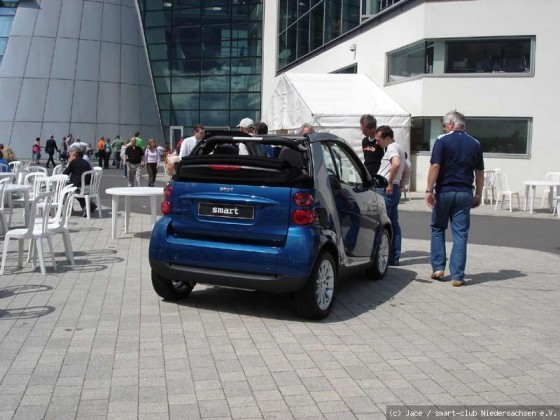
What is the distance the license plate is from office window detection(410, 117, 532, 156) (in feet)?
51.0

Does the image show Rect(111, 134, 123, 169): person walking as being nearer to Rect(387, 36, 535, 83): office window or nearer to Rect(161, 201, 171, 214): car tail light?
Rect(387, 36, 535, 83): office window

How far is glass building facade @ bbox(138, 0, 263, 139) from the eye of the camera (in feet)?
133

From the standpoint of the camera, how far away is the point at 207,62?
40.8m

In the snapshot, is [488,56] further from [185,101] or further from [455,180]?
[185,101]

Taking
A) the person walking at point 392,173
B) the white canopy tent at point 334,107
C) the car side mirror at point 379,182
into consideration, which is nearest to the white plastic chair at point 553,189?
the white canopy tent at point 334,107

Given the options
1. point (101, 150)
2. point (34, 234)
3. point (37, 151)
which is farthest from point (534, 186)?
point (37, 151)

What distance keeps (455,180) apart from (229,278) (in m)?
3.22

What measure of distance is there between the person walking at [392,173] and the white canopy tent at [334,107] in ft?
31.5

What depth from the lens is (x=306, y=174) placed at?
19.7 ft

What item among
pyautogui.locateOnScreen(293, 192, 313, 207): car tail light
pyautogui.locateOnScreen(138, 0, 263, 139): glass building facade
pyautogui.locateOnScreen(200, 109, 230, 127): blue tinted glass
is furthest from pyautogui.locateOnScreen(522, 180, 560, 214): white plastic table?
pyautogui.locateOnScreen(138, 0, 263, 139): glass building facade

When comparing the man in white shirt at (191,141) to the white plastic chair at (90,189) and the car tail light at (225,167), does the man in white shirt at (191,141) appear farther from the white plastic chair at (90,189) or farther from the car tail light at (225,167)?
the car tail light at (225,167)

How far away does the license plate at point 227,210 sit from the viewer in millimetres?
5938

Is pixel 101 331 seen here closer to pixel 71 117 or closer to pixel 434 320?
pixel 434 320

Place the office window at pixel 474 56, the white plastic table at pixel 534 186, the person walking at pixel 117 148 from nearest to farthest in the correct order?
the white plastic table at pixel 534 186 < the office window at pixel 474 56 < the person walking at pixel 117 148
